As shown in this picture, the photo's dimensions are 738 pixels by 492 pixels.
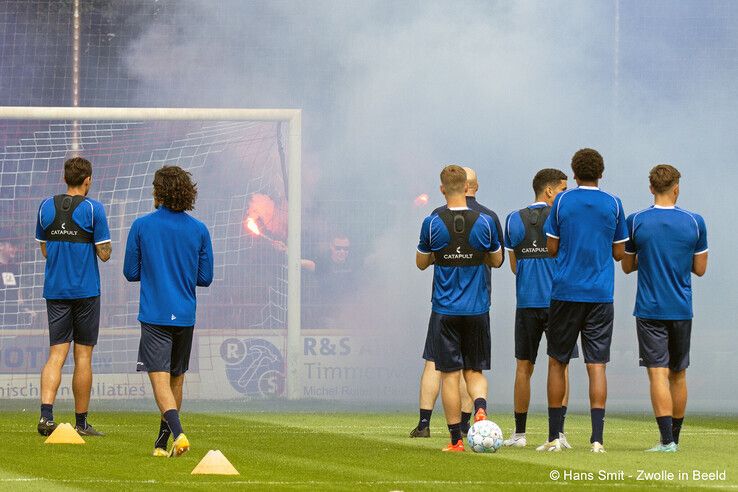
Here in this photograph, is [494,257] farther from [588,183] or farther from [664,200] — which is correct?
[664,200]

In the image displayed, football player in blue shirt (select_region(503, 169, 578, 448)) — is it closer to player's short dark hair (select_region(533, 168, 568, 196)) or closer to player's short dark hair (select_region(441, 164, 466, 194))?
player's short dark hair (select_region(533, 168, 568, 196))

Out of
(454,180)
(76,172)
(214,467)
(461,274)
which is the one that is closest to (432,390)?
(461,274)

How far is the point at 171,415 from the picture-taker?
908 cm

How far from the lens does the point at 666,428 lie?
384 inches

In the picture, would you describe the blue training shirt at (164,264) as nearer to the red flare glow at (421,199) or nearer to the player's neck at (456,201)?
the player's neck at (456,201)

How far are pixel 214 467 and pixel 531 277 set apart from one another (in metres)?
3.14

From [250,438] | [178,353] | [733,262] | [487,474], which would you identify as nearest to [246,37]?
[733,262]

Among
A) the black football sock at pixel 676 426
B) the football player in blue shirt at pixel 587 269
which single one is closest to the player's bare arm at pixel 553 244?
the football player in blue shirt at pixel 587 269

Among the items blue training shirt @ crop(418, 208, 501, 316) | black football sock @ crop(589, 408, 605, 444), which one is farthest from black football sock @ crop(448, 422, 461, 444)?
black football sock @ crop(589, 408, 605, 444)

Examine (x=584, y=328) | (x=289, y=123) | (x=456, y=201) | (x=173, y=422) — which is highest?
(x=289, y=123)

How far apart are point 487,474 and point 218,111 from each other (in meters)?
9.50

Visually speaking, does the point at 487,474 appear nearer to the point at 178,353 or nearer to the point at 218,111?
the point at 178,353

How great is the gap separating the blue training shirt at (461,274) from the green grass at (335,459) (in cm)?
93

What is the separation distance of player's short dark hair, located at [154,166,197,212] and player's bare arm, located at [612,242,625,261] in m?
2.69
